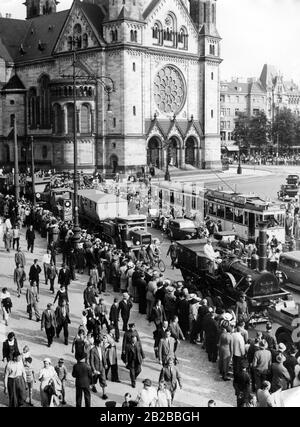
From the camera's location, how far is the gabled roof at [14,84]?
253 feet

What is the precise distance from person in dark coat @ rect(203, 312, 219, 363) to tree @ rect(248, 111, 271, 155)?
86.0 m

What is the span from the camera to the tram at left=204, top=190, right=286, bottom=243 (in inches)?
1145

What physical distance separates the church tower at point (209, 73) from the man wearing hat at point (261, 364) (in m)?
60.5

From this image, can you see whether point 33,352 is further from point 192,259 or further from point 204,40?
point 204,40

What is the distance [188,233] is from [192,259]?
27.3 ft

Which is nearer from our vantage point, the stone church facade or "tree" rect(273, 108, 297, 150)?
the stone church facade

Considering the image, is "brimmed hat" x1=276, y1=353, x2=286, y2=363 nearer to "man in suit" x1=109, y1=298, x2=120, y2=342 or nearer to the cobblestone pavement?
the cobblestone pavement

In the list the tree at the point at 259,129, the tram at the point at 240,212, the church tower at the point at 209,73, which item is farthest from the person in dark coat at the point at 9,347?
the tree at the point at 259,129

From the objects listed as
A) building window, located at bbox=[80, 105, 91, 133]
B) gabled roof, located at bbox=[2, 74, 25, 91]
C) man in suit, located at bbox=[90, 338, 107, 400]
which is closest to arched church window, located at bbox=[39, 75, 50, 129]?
gabled roof, located at bbox=[2, 74, 25, 91]

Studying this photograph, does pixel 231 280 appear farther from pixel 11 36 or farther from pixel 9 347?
pixel 11 36

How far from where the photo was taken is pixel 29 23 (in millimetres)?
82562

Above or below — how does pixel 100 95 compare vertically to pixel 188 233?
above
